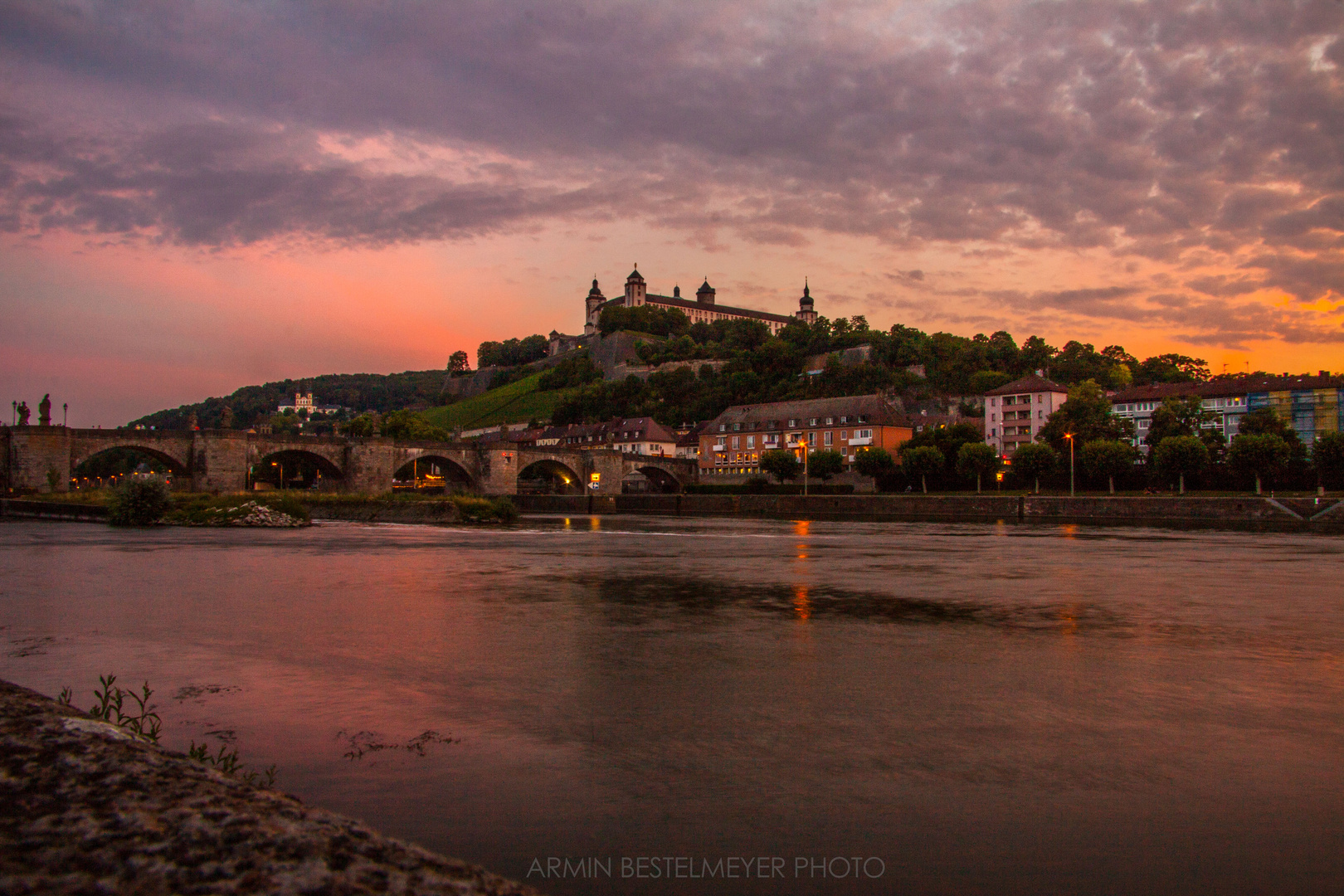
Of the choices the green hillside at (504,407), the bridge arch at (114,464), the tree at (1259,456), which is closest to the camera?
the bridge arch at (114,464)

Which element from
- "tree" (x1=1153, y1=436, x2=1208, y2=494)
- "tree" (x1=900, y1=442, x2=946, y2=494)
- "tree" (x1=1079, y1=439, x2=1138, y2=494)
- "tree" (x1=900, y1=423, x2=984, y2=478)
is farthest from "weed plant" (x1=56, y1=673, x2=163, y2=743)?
"tree" (x1=900, y1=423, x2=984, y2=478)

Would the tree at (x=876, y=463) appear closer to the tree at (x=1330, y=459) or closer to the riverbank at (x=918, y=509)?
the riverbank at (x=918, y=509)

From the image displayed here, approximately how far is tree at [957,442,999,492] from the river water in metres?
57.0

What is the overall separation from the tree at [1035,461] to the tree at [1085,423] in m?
6.39

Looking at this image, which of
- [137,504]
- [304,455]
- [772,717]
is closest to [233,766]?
[772,717]

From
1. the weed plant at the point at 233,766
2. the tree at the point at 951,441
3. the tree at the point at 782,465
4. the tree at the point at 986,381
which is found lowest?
the weed plant at the point at 233,766

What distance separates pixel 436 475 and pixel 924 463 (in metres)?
64.4

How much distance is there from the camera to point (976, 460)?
239 ft

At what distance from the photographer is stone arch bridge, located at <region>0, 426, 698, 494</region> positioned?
176ft

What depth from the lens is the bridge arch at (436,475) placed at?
255 feet

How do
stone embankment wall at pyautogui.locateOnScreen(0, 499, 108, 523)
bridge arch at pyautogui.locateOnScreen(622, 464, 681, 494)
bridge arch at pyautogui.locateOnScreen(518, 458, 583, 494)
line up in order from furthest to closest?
bridge arch at pyautogui.locateOnScreen(622, 464, 681, 494) → bridge arch at pyautogui.locateOnScreen(518, 458, 583, 494) → stone embankment wall at pyautogui.locateOnScreen(0, 499, 108, 523)

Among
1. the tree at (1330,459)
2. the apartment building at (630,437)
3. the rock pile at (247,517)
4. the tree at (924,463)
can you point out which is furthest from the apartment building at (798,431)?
the rock pile at (247,517)

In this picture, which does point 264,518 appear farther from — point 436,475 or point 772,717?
point 436,475

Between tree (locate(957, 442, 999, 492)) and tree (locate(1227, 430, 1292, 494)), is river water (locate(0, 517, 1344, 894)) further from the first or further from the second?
tree (locate(957, 442, 999, 492))
